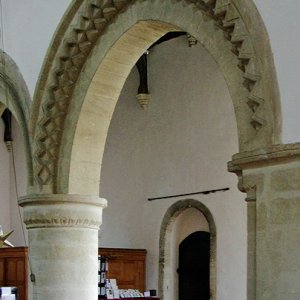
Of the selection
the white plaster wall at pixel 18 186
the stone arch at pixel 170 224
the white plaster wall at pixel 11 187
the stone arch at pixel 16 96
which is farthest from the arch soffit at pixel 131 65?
the white plaster wall at pixel 11 187

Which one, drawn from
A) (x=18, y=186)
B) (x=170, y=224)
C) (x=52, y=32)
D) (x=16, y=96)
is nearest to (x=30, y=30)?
(x=52, y=32)

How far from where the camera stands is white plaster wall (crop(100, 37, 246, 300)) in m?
10.4

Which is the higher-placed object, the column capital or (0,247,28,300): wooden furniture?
the column capital

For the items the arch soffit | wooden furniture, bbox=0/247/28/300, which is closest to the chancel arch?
the arch soffit

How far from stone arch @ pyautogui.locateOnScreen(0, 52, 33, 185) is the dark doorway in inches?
190

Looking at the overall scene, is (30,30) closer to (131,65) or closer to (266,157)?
(131,65)

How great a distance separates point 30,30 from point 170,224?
5.33m

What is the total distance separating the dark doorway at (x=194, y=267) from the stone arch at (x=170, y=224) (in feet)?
0.89

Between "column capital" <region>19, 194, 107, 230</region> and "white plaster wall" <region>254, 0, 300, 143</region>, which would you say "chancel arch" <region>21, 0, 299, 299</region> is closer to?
"column capital" <region>19, 194, 107, 230</region>

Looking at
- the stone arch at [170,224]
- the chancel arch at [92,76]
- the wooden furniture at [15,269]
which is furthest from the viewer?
the wooden furniture at [15,269]

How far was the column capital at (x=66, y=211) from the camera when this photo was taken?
19.2ft

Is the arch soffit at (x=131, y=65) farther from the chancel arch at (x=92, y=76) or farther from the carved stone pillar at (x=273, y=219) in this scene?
the carved stone pillar at (x=273, y=219)

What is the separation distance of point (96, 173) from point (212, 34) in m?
1.94

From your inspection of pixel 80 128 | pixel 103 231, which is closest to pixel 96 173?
pixel 80 128
